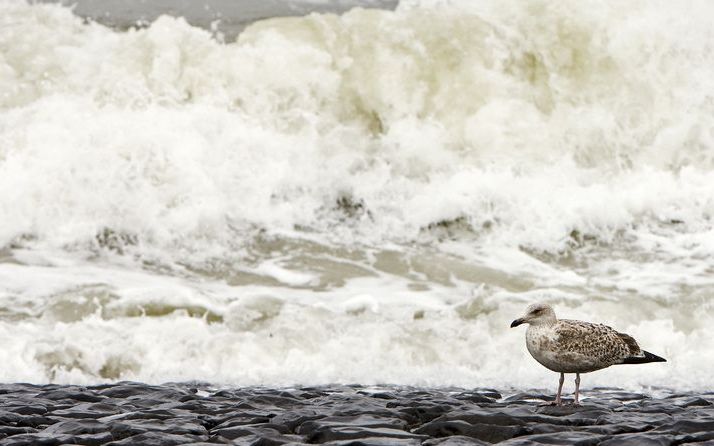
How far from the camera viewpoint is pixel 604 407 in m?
6.92

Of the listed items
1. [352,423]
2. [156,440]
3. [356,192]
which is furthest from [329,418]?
[356,192]

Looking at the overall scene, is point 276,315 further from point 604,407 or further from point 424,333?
point 604,407

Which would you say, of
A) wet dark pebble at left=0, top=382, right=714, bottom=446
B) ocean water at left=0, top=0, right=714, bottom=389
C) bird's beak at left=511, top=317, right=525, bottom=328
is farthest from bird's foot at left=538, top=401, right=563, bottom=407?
ocean water at left=0, top=0, right=714, bottom=389

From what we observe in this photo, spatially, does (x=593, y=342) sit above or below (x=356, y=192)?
below

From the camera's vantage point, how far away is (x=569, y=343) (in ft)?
23.5

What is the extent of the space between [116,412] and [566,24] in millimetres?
12062

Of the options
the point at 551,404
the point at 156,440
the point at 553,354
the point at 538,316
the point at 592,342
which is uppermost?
the point at 538,316

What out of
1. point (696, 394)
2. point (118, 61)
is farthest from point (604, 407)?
point (118, 61)

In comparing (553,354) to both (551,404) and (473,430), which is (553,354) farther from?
(473,430)

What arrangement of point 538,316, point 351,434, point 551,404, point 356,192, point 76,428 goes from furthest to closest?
point 356,192
point 538,316
point 551,404
point 76,428
point 351,434

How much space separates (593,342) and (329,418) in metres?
2.27

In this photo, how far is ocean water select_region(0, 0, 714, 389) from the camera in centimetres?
971

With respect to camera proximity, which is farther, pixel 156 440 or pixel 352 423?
pixel 352 423

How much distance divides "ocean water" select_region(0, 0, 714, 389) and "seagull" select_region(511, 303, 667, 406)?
148 centimetres
